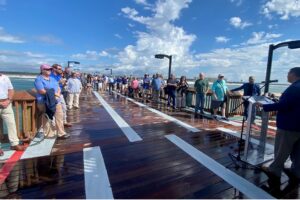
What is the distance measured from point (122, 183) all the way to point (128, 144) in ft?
5.63

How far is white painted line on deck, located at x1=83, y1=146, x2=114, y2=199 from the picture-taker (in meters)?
2.68

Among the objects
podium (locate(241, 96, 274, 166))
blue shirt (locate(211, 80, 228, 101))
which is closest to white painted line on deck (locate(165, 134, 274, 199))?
podium (locate(241, 96, 274, 166))

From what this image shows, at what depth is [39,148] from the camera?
426 cm

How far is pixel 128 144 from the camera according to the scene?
4.65m

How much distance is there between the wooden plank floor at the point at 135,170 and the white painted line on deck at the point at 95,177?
66 millimetres

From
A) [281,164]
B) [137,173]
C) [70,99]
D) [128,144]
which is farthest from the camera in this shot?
[70,99]

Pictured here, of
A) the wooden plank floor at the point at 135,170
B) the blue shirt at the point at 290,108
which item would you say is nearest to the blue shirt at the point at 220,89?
the wooden plank floor at the point at 135,170

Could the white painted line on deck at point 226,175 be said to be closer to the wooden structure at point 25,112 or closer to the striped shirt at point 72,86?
the wooden structure at point 25,112

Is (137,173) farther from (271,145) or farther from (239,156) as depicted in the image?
(271,145)

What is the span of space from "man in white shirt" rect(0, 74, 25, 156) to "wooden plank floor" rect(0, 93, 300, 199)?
2.35 feet

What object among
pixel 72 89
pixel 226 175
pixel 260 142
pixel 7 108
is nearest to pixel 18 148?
pixel 7 108

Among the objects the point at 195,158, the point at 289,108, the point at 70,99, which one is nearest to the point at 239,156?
the point at 195,158

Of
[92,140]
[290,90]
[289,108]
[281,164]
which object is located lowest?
[92,140]

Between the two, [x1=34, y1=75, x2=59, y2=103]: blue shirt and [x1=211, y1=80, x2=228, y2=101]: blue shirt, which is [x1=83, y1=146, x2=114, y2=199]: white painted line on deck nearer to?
[x1=34, y1=75, x2=59, y2=103]: blue shirt
